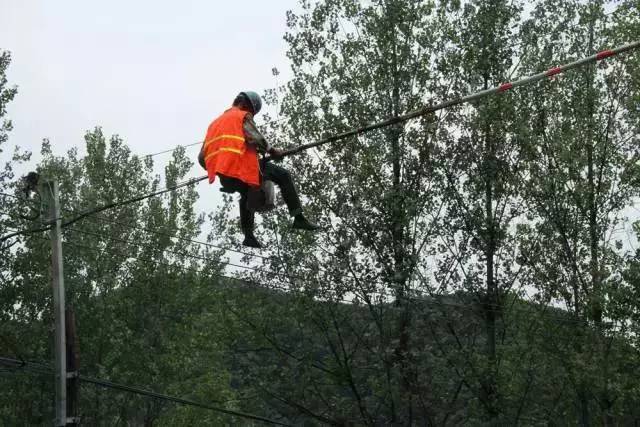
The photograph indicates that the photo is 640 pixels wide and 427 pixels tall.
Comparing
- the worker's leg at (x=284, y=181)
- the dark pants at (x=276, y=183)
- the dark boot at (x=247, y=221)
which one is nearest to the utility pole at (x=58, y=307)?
the dark boot at (x=247, y=221)

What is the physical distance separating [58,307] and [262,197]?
19.2 feet

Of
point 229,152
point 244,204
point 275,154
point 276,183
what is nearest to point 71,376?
point 244,204

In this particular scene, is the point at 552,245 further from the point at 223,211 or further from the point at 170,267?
the point at 170,267

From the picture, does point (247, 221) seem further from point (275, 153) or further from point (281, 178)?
point (275, 153)

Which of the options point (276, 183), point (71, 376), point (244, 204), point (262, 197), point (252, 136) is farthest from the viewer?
point (71, 376)

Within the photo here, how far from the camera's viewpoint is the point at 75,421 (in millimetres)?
14414

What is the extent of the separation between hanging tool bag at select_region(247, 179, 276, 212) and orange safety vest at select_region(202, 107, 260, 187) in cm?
46

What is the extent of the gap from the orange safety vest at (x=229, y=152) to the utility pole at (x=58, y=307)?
212 inches

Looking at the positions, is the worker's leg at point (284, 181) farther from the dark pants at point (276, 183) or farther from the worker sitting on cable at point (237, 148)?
the worker sitting on cable at point (237, 148)

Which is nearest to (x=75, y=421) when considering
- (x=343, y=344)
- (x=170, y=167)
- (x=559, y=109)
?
(x=343, y=344)

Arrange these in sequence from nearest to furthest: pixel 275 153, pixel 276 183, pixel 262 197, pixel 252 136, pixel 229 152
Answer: pixel 229 152
pixel 252 136
pixel 275 153
pixel 262 197
pixel 276 183

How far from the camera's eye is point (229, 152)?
8.89 m

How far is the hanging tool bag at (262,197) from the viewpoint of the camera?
9555mm

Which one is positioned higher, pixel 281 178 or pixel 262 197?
pixel 281 178
